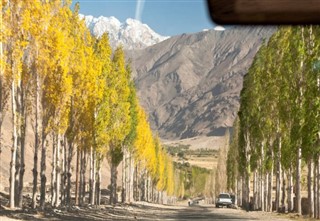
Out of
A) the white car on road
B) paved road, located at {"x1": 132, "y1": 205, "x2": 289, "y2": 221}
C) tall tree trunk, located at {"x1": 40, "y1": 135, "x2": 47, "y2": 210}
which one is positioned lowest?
paved road, located at {"x1": 132, "y1": 205, "x2": 289, "y2": 221}

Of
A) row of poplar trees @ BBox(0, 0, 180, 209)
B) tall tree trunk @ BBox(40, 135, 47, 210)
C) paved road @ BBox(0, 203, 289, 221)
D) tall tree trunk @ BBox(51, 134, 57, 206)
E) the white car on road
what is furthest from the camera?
the white car on road

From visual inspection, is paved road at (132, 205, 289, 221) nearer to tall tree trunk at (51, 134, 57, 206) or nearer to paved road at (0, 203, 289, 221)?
paved road at (0, 203, 289, 221)

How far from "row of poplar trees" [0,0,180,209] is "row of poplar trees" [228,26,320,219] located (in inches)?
408

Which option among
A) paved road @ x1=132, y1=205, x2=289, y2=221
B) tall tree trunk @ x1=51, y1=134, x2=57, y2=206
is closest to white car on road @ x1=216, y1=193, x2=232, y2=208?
paved road @ x1=132, y1=205, x2=289, y2=221

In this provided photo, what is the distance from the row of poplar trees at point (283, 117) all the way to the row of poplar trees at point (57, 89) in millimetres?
10354

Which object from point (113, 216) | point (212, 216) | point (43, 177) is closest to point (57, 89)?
point (43, 177)

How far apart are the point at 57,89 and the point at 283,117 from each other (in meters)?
15.0

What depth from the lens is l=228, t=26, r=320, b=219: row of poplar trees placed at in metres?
31.5

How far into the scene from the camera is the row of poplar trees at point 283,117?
31516 mm

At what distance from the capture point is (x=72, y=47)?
33.9 meters

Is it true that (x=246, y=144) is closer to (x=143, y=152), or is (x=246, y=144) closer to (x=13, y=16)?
(x=143, y=152)

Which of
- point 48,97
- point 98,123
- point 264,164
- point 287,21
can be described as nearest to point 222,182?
point 264,164

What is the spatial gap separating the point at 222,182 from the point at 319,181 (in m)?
90.7

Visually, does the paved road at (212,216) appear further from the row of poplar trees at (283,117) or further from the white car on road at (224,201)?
the white car on road at (224,201)
